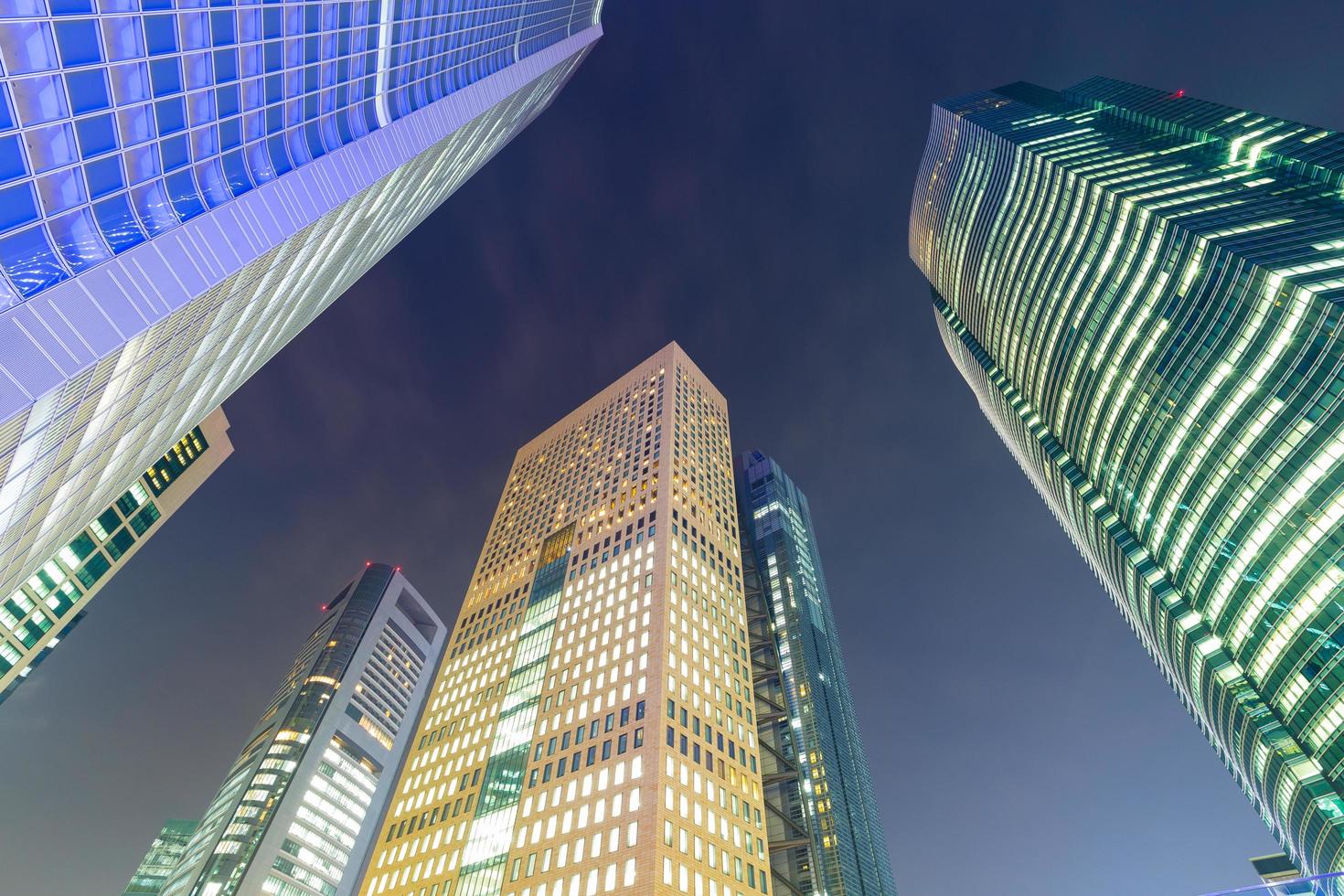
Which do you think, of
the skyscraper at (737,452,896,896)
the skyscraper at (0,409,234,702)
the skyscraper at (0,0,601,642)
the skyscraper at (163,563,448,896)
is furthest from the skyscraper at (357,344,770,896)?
the skyscraper at (163,563,448,896)

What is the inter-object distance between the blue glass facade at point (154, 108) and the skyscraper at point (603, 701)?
56655mm

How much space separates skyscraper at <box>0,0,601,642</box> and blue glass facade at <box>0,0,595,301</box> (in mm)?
89

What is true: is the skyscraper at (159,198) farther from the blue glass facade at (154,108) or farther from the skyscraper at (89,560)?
the skyscraper at (89,560)

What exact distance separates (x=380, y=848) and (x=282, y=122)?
83.5m

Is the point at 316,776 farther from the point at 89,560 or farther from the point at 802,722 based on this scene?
the point at 802,722

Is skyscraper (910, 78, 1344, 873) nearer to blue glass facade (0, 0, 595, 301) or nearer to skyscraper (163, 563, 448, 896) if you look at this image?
blue glass facade (0, 0, 595, 301)

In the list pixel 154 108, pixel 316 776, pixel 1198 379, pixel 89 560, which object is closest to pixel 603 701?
pixel 154 108

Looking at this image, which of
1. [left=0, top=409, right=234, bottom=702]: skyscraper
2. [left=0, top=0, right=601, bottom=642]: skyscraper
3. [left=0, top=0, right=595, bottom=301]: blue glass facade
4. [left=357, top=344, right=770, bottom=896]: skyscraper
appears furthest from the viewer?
[left=0, top=409, right=234, bottom=702]: skyscraper

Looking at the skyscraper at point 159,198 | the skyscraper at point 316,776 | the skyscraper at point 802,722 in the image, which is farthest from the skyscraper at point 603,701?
the skyscraper at point 316,776

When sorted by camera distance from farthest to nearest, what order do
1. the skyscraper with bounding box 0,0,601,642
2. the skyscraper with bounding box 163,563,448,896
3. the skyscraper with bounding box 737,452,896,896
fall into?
1. the skyscraper with bounding box 163,563,448,896
2. the skyscraper with bounding box 737,452,896,896
3. the skyscraper with bounding box 0,0,601,642

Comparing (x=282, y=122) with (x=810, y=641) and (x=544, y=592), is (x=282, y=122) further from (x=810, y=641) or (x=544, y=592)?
(x=810, y=641)

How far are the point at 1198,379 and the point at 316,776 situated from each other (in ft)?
629

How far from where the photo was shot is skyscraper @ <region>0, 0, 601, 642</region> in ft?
70.1

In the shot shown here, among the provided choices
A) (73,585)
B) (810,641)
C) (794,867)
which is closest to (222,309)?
(73,585)
